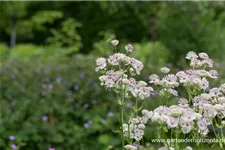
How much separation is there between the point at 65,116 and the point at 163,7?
11.6ft

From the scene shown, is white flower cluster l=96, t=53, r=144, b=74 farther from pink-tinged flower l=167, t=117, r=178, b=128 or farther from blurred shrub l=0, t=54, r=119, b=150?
blurred shrub l=0, t=54, r=119, b=150

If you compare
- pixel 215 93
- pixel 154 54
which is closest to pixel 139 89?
pixel 215 93

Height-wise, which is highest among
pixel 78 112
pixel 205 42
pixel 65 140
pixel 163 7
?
pixel 163 7

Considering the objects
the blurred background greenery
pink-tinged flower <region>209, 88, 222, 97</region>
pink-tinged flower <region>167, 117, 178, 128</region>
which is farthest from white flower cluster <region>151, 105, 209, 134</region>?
the blurred background greenery

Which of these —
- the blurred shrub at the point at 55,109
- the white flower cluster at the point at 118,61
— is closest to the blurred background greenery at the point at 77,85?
the blurred shrub at the point at 55,109

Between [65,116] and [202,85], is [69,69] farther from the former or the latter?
[202,85]

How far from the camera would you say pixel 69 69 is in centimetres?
501

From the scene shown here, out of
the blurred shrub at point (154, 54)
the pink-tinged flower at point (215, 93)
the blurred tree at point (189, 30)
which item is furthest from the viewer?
the blurred shrub at point (154, 54)

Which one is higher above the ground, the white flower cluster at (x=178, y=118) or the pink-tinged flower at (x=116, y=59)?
the pink-tinged flower at (x=116, y=59)

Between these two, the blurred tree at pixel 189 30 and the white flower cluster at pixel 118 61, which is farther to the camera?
the blurred tree at pixel 189 30

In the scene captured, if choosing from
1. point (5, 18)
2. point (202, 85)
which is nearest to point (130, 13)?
point (5, 18)

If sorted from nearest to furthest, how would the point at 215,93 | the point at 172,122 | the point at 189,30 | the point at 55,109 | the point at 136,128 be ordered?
the point at 172,122 < the point at 215,93 < the point at 136,128 < the point at 55,109 < the point at 189,30

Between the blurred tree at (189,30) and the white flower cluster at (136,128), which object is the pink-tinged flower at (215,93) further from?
the blurred tree at (189,30)

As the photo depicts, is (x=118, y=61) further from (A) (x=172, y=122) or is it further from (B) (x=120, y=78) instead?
(A) (x=172, y=122)
